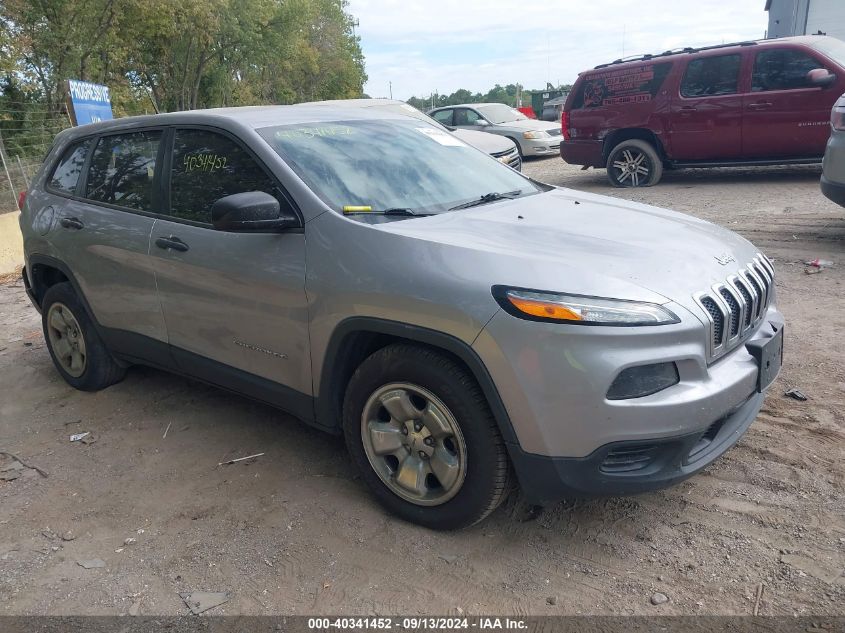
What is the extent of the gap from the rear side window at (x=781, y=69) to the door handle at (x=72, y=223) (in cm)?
881

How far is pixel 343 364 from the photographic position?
315 centimetres

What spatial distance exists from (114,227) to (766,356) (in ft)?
11.3

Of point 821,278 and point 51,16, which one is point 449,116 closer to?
point 821,278

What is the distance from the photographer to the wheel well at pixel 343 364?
3.08 metres

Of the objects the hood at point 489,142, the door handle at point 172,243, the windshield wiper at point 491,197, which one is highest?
the windshield wiper at point 491,197

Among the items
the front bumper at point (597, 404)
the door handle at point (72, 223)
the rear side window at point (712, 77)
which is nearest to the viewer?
the front bumper at point (597, 404)

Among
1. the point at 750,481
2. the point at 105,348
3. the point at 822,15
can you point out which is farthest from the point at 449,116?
the point at 822,15

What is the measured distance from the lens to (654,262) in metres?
2.82

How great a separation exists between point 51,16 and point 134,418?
23.9 meters

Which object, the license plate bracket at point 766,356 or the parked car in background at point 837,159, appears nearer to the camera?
the license plate bracket at point 766,356

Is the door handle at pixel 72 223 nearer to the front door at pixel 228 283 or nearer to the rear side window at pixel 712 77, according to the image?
the front door at pixel 228 283

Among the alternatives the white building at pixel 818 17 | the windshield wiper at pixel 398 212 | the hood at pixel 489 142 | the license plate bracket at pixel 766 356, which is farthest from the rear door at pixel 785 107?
the white building at pixel 818 17

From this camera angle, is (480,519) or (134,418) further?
(134,418)

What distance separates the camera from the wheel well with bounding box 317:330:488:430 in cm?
308
